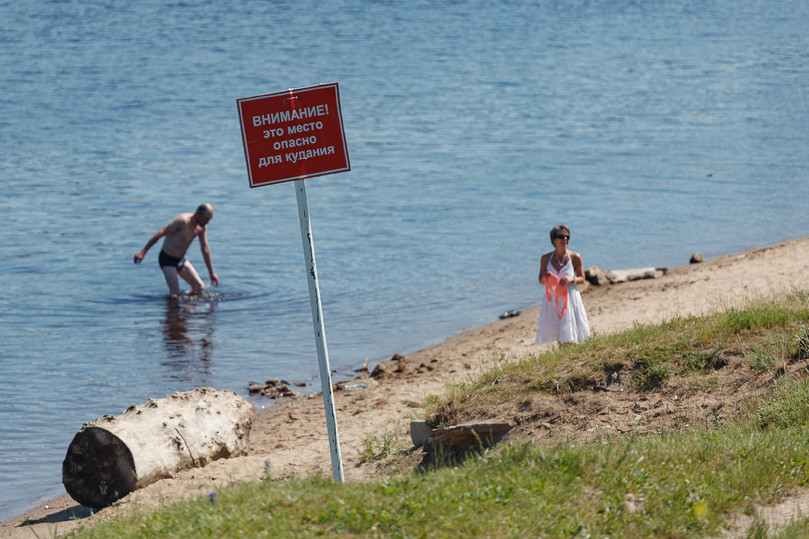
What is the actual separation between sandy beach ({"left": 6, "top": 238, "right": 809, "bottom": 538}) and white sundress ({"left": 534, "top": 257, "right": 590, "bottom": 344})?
60 cm

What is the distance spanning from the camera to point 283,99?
257 inches

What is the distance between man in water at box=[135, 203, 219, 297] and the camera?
15602 millimetres

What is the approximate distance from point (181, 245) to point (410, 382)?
6.23 meters

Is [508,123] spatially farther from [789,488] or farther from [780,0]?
[780,0]

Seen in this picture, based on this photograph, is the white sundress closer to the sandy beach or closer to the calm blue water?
the sandy beach

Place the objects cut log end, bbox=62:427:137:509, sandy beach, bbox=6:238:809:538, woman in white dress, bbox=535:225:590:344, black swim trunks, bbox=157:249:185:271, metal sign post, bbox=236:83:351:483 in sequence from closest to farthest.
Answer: metal sign post, bbox=236:83:351:483 → cut log end, bbox=62:427:137:509 → sandy beach, bbox=6:238:809:538 → woman in white dress, bbox=535:225:590:344 → black swim trunks, bbox=157:249:185:271

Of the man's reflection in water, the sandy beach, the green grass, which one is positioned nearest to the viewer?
the green grass

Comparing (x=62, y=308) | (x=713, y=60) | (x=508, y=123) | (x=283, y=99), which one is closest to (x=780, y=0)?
(x=713, y=60)

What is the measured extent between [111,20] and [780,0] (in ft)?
163

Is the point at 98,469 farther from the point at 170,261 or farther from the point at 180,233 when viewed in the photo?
the point at 170,261

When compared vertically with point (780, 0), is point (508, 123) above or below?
below

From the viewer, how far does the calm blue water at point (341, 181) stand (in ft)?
45.6

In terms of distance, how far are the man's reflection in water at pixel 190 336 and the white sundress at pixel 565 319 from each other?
493 centimetres

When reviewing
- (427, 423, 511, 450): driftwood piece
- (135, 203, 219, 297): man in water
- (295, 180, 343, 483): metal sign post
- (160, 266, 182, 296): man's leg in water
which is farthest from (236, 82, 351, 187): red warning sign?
(160, 266, 182, 296): man's leg in water
